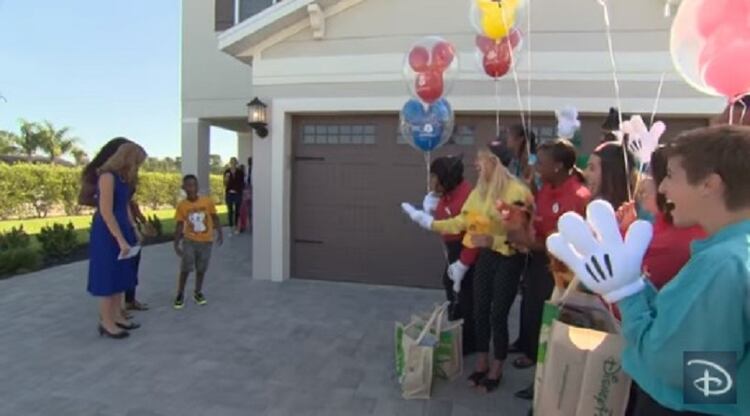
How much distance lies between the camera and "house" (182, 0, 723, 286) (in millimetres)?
5941

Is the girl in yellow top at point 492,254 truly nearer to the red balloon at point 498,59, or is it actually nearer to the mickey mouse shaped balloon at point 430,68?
the mickey mouse shaped balloon at point 430,68

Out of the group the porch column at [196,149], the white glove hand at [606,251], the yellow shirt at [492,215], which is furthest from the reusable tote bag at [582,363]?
the porch column at [196,149]

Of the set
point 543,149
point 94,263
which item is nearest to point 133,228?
point 94,263

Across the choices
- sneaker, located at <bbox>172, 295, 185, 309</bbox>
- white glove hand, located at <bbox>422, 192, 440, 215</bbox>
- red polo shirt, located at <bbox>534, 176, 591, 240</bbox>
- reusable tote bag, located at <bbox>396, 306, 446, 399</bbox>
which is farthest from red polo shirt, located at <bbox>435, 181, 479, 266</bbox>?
sneaker, located at <bbox>172, 295, 185, 309</bbox>

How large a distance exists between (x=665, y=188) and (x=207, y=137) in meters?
11.1

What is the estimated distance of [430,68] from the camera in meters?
4.24

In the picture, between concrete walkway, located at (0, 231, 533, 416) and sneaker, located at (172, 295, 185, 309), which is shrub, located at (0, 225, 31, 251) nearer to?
concrete walkway, located at (0, 231, 533, 416)

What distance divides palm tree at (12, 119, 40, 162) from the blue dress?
4132 cm

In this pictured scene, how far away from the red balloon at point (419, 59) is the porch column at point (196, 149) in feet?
25.8

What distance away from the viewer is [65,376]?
149 inches

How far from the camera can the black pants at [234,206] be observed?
39.7 ft

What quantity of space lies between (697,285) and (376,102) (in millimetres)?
5446

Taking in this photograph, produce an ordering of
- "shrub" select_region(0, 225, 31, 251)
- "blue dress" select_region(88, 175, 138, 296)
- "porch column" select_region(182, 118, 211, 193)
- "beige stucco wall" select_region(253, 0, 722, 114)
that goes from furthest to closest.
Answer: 1. "porch column" select_region(182, 118, 211, 193)
2. "shrub" select_region(0, 225, 31, 251)
3. "beige stucco wall" select_region(253, 0, 722, 114)
4. "blue dress" select_region(88, 175, 138, 296)

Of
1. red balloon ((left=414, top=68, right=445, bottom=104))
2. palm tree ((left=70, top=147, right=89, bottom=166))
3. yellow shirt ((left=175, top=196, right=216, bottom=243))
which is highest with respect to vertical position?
palm tree ((left=70, top=147, right=89, bottom=166))
